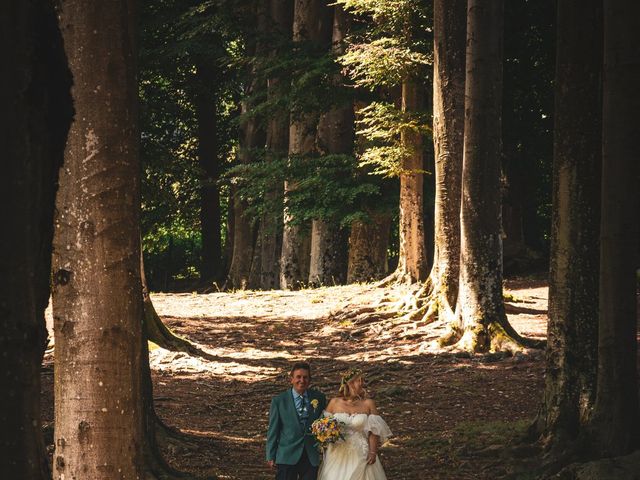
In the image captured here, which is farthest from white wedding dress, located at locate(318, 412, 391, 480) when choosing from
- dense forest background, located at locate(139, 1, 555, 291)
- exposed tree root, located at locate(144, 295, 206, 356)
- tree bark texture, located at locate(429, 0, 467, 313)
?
dense forest background, located at locate(139, 1, 555, 291)

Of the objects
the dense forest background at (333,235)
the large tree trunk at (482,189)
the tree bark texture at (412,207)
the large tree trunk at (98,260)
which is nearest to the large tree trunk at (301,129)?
the dense forest background at (333,235)

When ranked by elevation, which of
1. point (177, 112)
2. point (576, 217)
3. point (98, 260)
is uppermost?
point (177, 112)

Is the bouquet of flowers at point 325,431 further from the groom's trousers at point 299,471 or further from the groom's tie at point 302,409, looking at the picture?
the groom's trousers at point 299,471

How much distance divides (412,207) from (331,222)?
3.87 m

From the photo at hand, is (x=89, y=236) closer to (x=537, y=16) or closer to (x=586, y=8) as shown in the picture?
(x=586, y=8)

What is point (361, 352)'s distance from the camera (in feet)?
55.1

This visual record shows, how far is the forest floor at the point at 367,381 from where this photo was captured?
33.6 ft

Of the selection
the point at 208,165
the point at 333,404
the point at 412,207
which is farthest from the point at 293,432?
the point at 208,165

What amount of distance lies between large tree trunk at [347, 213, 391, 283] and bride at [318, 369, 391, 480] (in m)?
16.0

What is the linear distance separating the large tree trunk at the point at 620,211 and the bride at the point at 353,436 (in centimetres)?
213

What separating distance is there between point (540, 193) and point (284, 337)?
1539 centimetres

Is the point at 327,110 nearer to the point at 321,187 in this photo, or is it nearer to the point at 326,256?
the point at 321,187

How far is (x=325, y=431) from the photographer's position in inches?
310

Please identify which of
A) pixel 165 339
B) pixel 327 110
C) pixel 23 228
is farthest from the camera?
pixel 327 110
